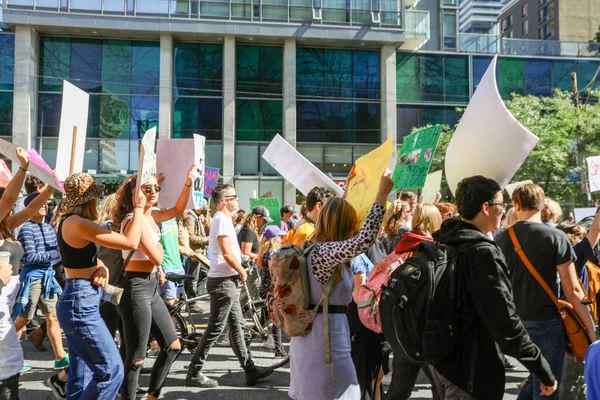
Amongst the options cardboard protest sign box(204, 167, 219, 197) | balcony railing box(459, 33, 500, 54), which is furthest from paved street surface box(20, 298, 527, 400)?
balcony railing box(459, 33, 500, 54)

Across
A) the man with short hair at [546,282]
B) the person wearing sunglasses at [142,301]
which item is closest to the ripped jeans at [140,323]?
the person wearing sunglasses at [142,301]

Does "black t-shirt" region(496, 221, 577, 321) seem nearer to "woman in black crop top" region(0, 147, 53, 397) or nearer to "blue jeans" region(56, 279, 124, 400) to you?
"blue jeans" region(56, 279, 124, 400)

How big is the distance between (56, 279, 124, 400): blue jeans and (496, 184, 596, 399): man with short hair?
2844mm

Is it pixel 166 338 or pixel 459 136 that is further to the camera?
pixel 166 338

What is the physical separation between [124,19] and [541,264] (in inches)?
1204

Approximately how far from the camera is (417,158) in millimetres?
5488

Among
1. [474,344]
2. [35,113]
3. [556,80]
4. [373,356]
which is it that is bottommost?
[373,356]

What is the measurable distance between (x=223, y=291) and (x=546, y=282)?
3.45m

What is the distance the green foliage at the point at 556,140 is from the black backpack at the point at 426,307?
26019mm

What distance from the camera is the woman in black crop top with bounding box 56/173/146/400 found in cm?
435

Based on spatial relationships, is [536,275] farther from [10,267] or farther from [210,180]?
[210,180]

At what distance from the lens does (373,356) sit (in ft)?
16.1

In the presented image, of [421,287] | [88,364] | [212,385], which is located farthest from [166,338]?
[421,287]

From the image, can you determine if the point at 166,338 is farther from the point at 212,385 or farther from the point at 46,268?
the point at 46,268
